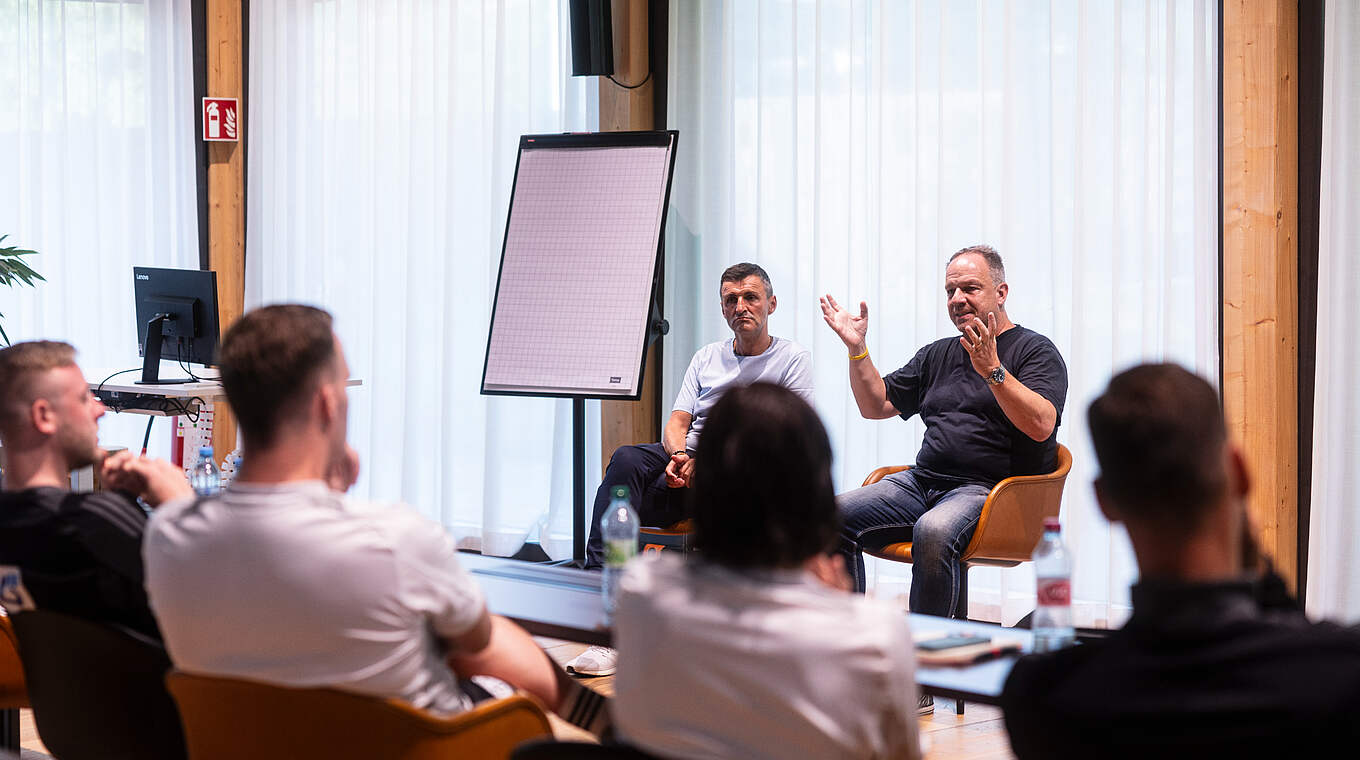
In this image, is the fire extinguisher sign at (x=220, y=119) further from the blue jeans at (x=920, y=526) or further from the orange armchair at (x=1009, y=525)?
the orange armchair at (x=1009, y=525)

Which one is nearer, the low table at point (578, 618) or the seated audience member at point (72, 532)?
the low table at point (578, 618)

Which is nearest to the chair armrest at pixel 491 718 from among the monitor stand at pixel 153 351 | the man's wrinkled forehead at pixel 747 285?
the man's wrinkled forehead at pixel 747 285

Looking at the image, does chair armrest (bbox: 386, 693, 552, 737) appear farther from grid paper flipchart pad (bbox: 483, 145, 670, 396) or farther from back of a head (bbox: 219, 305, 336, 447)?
grid paper flipchart pad (bbox: 483, 145, 670, 396)

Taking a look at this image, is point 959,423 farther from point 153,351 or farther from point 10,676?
point 153,351

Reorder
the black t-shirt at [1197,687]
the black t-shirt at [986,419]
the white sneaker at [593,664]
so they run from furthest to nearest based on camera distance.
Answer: the white sneaker at [593,664] → the black t-shirt at [986,419] → the black t-shirt at [1197,687]

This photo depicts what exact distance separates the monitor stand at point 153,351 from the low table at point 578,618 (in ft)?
7.28

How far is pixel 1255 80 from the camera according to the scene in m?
3.77

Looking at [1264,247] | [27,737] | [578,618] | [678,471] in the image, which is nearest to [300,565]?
[578,618]

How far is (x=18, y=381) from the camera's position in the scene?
2221 millimetres

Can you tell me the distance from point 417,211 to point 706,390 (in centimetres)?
216

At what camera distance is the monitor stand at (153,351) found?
15.3ft

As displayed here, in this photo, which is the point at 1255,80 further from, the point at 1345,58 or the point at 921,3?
the point at 921,3

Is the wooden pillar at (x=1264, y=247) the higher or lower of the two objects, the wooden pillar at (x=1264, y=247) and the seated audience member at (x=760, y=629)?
the higher

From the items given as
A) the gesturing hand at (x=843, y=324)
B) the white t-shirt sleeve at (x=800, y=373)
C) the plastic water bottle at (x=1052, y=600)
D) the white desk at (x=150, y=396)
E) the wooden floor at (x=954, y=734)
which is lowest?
the wooden floor at (x=954, y=734)
